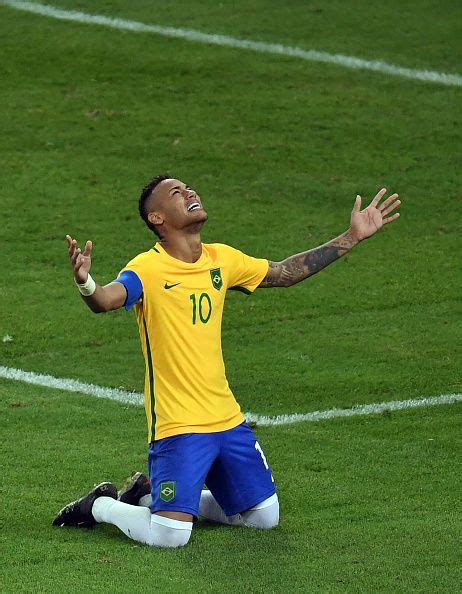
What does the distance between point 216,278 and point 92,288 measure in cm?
90

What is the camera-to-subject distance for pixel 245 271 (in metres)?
7.10

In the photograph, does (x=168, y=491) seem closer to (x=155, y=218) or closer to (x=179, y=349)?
(x=179, y=349)

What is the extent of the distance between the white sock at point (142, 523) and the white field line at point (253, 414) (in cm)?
216

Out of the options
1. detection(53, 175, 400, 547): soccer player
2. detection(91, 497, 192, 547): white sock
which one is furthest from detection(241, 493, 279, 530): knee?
detection(91, 497, 192, 547): white sock

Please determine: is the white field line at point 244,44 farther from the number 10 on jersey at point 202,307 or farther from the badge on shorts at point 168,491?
the badge on shorts at point 168,491

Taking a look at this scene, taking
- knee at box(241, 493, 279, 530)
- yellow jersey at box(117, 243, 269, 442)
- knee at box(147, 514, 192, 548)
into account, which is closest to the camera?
knee at box(147, 514, 192, 548)

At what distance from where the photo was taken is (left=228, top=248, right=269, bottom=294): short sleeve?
278 inches

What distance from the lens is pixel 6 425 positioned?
8.55m

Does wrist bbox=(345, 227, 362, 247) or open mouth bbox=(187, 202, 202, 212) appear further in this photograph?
wrist bbox=(345, 227, 362, 247)

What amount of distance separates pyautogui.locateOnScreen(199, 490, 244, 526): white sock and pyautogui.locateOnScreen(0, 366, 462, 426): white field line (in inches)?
69.1

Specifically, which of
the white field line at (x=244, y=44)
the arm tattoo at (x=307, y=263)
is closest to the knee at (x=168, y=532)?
the arm tattoo at (x=307, y=263)

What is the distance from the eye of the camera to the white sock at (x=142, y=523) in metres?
6.53

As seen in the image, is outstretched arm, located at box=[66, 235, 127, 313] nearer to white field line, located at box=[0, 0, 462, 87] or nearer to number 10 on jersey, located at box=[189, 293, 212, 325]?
number 10 on jersey, located at box=[189, 293, 212, 325]

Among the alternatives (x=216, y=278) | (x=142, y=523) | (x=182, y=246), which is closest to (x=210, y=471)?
(x=142, y=523)
